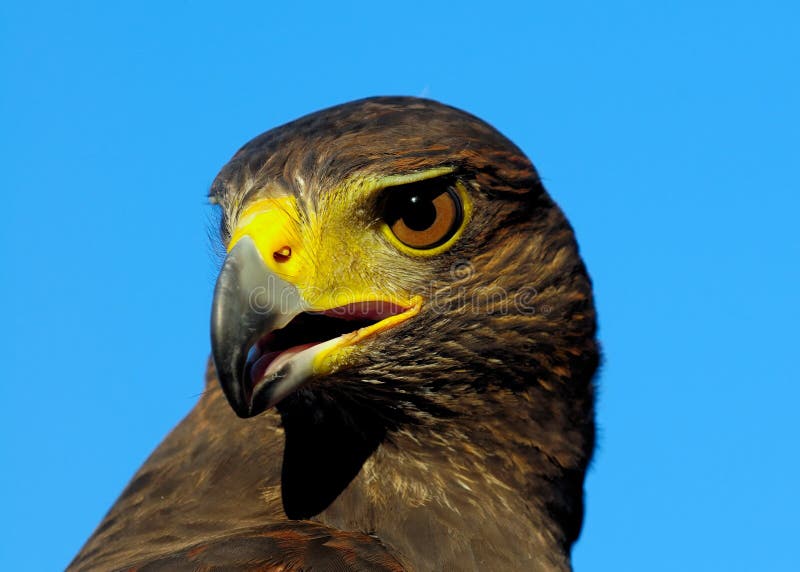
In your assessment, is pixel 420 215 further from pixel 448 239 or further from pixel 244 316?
pixel 244 316

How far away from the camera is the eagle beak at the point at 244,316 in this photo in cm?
372

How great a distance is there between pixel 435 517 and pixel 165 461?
116 cm

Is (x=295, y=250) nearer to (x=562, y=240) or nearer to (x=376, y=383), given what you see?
(x=376, y=383)

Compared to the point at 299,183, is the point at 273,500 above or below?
below

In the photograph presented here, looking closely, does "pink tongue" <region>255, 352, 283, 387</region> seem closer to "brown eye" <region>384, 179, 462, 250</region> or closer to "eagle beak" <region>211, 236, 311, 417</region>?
"eagle beak" <region>211, 236, 311, 417</region>

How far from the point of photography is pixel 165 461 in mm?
4660

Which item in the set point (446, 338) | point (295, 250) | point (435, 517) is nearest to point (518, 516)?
point (435, 517)

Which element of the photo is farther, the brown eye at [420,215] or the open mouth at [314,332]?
the brown eye at [420,215]

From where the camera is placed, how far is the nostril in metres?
4.03

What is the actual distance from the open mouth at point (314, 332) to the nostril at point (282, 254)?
217mm

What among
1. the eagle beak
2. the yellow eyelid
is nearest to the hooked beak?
the eagle beak

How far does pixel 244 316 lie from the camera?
3730 mm

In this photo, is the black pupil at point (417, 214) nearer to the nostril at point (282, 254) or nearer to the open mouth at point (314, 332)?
the open mouth at point (314, 332)

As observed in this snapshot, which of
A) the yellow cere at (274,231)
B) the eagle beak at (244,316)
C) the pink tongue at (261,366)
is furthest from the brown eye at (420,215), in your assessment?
the pink tongue at (261,366)
